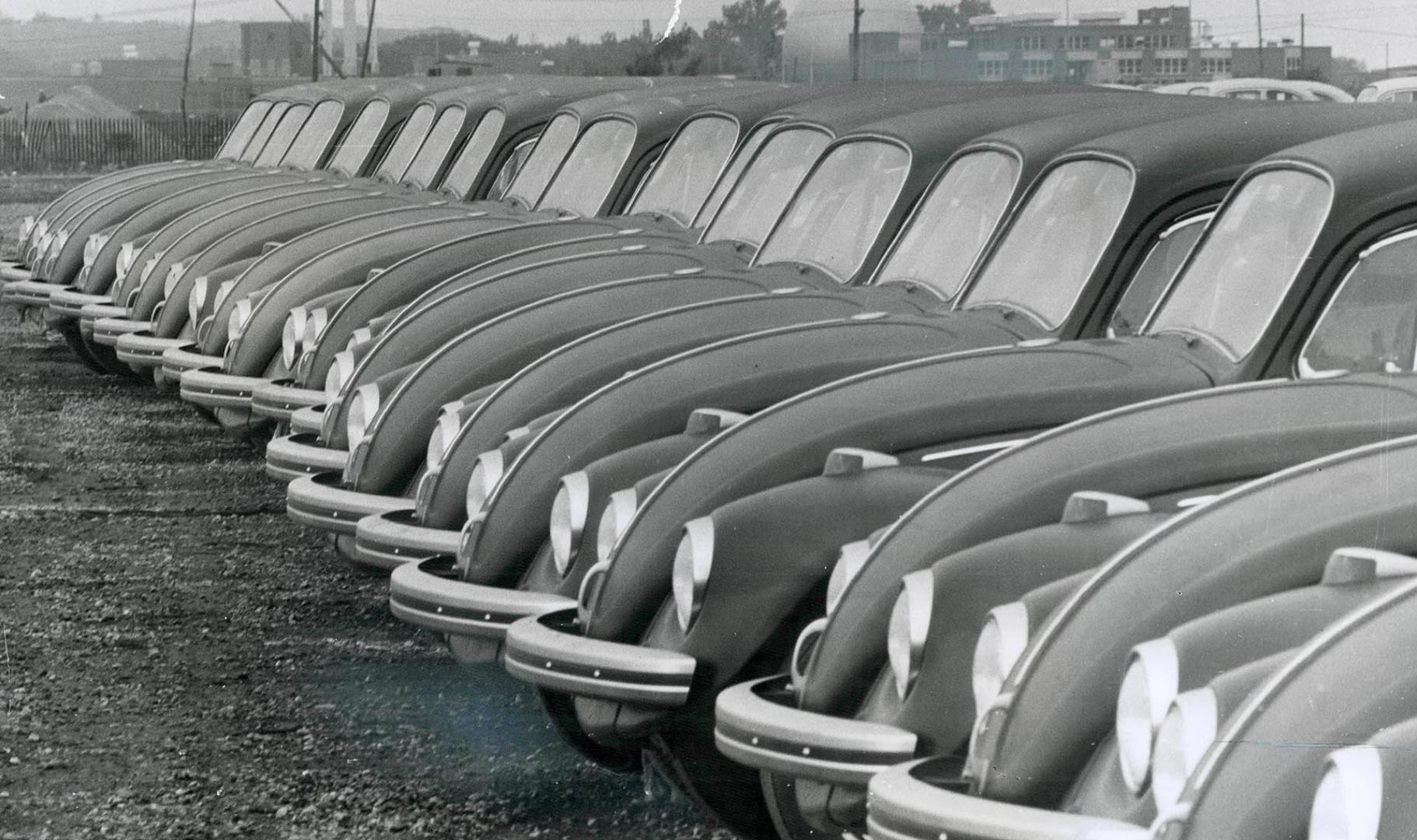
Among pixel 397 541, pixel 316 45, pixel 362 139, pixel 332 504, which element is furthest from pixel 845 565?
pixel 316 45

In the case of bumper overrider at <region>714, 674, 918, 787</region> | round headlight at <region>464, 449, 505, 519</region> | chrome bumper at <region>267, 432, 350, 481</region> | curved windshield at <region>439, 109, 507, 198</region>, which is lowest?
chrome bumper at <region>267, 432, 350, 481</region>

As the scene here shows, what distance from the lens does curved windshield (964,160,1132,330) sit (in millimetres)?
5238

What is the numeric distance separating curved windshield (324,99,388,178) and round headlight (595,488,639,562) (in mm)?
8851

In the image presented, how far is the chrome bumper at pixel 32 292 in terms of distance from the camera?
1250cm

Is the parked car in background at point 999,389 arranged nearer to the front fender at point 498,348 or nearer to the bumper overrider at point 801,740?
the bumper overrider at point 801,740

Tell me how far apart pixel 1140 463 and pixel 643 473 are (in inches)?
55.5

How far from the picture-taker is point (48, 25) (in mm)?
9117

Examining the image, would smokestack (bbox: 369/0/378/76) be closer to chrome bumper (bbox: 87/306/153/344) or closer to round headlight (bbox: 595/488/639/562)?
chrome bumper (bbox: 87/306/153/344)

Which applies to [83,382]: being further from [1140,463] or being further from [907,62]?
[1140,463]

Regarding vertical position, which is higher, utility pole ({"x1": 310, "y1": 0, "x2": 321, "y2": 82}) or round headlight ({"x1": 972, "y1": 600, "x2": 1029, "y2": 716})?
utility pole ({"x1": 310, "y1": 0, "x2": 321, "y2": 82})

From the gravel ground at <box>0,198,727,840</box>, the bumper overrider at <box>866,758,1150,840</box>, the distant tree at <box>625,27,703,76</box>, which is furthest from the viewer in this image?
the distant tree at <box>625,27,703,76</box>

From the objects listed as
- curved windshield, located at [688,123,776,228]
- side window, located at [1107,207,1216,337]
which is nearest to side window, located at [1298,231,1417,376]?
side window, located at [1107,207,1216,337]

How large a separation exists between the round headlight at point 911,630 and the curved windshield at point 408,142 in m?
9.05

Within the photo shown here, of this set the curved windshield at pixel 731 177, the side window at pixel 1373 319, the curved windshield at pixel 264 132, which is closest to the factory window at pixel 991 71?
the curved windshield at pixel 731 177
